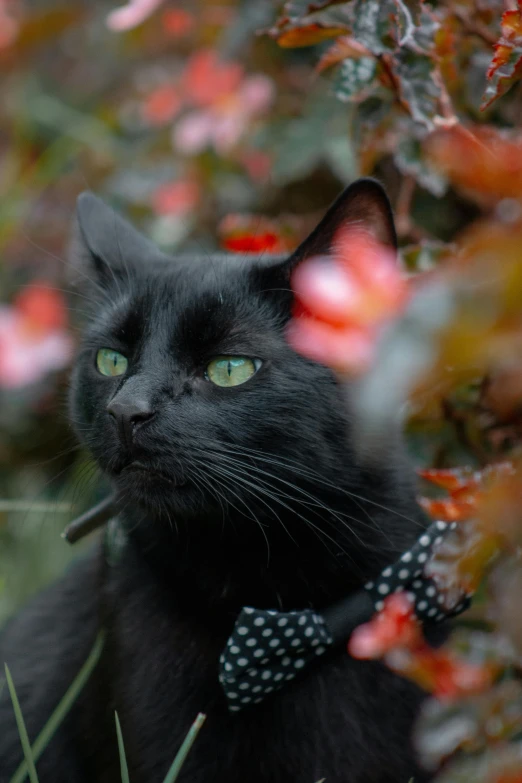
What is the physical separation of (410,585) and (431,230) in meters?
0.96

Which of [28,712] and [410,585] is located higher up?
[410,585]

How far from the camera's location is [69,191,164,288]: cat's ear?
4.79 ft

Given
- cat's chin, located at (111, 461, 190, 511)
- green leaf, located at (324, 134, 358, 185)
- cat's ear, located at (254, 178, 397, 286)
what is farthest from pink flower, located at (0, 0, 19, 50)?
cat's chin, located at (111, 461, 190, 511)

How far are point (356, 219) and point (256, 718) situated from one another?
27.6 inches

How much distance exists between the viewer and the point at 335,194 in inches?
95.6

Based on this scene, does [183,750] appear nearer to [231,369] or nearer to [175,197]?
[231,369]

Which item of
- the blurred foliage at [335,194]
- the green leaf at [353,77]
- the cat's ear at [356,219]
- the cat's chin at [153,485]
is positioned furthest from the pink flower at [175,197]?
the cat's chin at [153,485]

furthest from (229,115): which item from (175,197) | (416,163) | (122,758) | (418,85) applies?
(122,758)

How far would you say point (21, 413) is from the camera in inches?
111

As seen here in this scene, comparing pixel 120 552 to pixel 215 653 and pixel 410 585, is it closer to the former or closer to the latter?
pixel 215 653

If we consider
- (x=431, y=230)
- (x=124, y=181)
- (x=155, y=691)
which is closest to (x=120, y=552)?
(x=155, y=691)

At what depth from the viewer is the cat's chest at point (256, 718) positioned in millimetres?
1166

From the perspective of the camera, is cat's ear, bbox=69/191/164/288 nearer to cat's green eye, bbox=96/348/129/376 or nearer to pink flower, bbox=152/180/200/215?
cat's green eye, bbox=96/348/129/376

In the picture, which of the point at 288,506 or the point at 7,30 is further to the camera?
the point at 7,30
